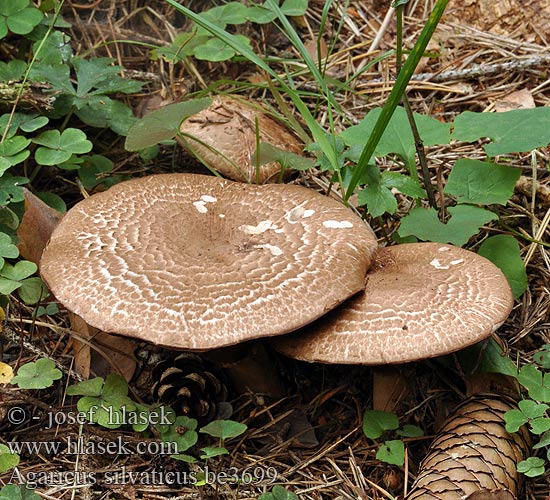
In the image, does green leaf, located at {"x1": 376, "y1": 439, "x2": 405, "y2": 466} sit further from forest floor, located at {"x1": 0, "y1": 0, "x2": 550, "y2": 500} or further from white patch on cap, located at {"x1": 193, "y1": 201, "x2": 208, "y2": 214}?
white patch on cap, located at {"x1": 193, "y1": 201, "x2": 208, "y2": 214}

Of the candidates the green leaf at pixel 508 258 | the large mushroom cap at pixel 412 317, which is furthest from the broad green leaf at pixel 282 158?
the green leaf at pixel 508 258

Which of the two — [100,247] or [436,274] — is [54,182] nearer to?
[100,247]

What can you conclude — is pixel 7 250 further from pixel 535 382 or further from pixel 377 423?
pixel 535 382

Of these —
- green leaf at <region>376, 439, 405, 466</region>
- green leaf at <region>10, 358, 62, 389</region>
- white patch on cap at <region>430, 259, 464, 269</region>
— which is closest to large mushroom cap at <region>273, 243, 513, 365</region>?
white patch on cap at <region>430, 259, 464, 269</region>

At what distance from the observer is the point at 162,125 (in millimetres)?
3480

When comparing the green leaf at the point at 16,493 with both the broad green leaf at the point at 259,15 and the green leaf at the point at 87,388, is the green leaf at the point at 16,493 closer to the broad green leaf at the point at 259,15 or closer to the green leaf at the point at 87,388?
the green leaf at the point at 87,388

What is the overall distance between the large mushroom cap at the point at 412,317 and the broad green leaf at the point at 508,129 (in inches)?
25.4

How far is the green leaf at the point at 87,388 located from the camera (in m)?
2.90

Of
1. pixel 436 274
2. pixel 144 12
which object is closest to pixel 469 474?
pixel 436 274

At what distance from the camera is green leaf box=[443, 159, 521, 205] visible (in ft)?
11.3

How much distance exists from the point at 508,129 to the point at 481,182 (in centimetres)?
29

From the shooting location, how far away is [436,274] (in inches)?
117

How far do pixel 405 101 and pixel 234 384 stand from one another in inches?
62.9

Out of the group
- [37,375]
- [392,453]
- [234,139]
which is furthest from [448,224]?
[37,375]
